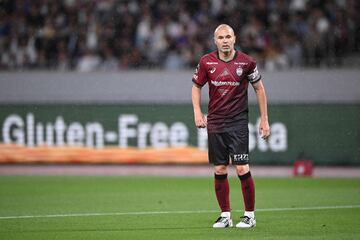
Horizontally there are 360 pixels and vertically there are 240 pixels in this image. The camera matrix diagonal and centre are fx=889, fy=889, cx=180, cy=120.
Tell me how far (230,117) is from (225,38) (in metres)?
0.96

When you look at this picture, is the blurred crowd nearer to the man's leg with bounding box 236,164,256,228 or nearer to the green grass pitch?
the green grass pitch

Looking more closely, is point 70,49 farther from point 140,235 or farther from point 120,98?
point 140,235

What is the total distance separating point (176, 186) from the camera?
17781 mm

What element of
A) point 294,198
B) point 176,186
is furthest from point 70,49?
point 294,198

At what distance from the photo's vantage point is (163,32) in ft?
84.0

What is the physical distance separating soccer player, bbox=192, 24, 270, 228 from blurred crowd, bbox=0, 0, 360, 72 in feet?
44.8

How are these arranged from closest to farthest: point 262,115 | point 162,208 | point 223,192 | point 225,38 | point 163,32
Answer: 1. point 225,38
2. point 262,115
3. point 223,192
4. point 162,208
5. point 163,32

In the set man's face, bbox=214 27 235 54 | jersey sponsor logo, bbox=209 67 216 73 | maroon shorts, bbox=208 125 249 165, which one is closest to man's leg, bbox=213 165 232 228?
maroon shorts, bbox=208 125 249 165

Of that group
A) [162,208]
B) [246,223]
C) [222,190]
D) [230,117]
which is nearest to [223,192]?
[222,190]

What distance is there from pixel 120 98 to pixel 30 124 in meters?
3.33

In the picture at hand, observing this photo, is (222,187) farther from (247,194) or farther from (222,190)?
(247,194)

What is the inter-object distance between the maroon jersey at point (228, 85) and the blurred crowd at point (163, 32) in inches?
538

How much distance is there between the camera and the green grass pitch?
1038 cm

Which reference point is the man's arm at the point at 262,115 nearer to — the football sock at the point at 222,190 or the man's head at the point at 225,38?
the man's head at the point at 225,38
